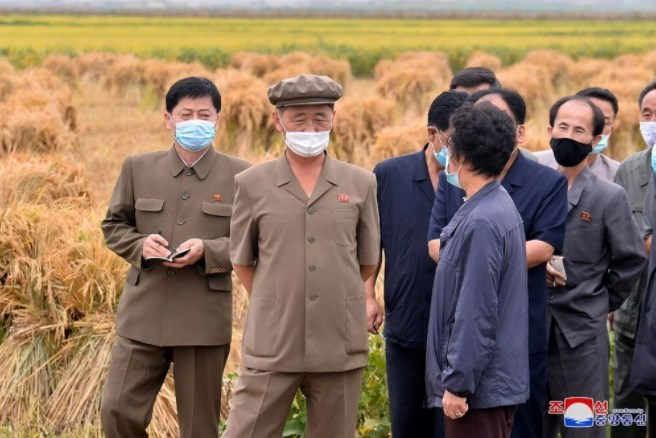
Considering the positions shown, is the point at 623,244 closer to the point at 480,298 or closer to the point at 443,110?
the point at 443,110

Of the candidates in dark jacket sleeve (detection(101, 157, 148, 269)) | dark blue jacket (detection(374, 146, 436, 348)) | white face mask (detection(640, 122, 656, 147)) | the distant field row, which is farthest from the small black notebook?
the distant field row

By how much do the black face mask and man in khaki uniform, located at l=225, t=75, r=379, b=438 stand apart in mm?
1070

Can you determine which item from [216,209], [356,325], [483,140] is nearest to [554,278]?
[356,325]

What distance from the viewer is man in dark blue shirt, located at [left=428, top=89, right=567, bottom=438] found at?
447 centimetres

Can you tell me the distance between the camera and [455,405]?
375 centimetres

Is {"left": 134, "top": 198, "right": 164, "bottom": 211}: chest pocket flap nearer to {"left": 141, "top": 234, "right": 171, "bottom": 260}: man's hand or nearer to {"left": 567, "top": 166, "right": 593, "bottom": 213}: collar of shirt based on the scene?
{"left": 141, "top": 234, "right": 171, "bottom": 260}: man's hand

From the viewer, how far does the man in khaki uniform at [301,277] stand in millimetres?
4160

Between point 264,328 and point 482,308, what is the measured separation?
91 cm

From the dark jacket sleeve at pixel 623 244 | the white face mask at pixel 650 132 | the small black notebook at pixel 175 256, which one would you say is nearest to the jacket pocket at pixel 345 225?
the small black notebook at pixel 175 256

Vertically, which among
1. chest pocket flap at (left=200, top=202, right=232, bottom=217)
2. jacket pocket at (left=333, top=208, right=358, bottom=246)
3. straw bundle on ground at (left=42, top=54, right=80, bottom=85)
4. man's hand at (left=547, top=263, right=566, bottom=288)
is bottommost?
straw bundle on ground at (left=42, top=54, right=80, bottom=85)

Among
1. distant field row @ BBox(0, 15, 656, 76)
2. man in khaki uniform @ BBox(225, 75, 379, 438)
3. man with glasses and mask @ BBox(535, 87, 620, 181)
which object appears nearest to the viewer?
man in khaki uniform @ BBox(225, 75, 379, 438)

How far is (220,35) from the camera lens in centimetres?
8112

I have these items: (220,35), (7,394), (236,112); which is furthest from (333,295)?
(220,35)

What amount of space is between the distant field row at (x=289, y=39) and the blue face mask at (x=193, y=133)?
36.6m
